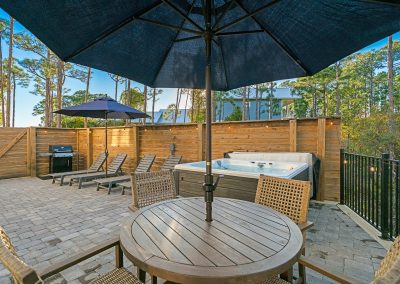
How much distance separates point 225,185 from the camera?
3.85m

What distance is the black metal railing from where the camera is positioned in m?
2.98

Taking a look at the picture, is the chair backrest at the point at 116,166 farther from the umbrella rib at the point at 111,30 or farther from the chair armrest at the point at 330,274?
the chair armrest at the point at 330,274

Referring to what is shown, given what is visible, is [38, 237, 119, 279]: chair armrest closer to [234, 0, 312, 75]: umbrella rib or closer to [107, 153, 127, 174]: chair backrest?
[234, 0, 312, 75]: umbrella rib

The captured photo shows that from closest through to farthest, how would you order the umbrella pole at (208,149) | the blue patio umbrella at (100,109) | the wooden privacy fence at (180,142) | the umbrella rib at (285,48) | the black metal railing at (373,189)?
the umbrella pole at (208,149), the umbrella rib at (285,48), the black metal railing at (373,189), the wooden privacy fence at (180,142), the blue patio umbrella at (100,109)

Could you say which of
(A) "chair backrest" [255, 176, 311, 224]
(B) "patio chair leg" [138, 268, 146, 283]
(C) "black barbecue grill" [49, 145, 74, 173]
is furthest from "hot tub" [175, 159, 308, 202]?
(C) "black barbecue grill" [49, 145, 74, 173]

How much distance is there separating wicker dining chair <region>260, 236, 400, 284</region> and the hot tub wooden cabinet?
2101 millimetres

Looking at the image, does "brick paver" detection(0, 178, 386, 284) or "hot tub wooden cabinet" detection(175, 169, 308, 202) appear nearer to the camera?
"brick paver" detection(0, 178, 386, 284)

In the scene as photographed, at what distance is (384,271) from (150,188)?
195 cm

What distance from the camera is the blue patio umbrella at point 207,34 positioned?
65.1 inches

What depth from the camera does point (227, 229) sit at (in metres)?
1.51

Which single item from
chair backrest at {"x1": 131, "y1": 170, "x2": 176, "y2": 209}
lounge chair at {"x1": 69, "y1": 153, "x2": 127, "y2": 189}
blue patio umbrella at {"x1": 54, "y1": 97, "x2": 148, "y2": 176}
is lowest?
lounge chair at {"x1": 69, "y1": 153, "x2": 127, "y2": 189}

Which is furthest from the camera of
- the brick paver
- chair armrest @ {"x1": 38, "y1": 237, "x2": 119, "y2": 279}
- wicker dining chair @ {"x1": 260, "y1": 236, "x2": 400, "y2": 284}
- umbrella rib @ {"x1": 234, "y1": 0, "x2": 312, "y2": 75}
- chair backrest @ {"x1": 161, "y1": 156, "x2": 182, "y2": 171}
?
chair backrest @ {"x1": 161, "y1": 156, "x2": 182, "y2": 171}

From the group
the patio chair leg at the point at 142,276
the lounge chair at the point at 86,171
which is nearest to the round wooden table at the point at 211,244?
the patio chair leg at the point at 142,276

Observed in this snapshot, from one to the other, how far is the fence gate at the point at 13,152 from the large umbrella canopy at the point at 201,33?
7.78 m
